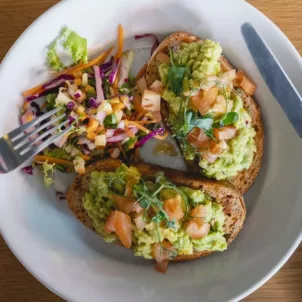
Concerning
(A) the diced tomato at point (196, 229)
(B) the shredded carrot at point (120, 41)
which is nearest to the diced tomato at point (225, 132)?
(A) the diced tomato at point (196, 229)

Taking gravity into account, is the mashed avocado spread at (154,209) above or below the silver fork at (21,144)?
below

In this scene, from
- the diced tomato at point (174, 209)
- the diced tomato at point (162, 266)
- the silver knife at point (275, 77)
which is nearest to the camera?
the diced tomato at point (174, 209)

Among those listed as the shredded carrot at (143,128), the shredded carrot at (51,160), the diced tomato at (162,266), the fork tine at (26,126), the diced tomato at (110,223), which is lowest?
the diced tomato at (162,266)

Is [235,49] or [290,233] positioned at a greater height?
[235,49]

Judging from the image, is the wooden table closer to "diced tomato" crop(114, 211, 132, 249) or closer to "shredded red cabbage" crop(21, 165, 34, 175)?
"shredded red cabbage" crop(21, 165, 34, 175)

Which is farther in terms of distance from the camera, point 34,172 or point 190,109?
point 34,172

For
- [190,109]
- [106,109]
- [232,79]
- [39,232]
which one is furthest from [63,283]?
[232,79]

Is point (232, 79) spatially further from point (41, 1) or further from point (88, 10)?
point (41, 1)

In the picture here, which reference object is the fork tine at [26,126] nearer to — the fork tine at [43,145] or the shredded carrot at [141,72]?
the fork tine at [43,145]
